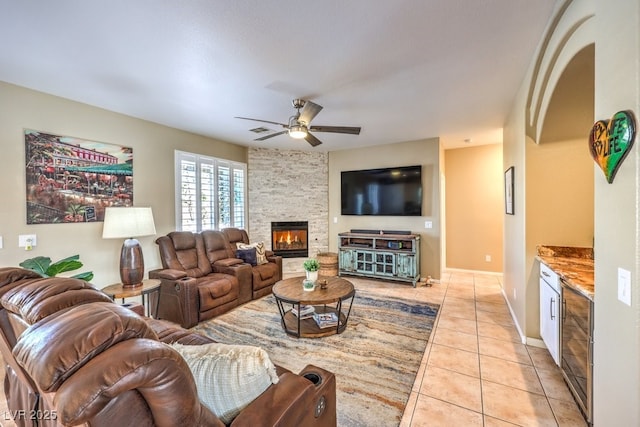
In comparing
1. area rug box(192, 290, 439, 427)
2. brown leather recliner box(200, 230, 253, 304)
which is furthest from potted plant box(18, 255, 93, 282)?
brown leather recliner box(200, 230, 253, 304)

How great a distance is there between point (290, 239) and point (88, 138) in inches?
147

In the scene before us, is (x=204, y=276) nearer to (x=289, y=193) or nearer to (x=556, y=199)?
(x=289, y=193)

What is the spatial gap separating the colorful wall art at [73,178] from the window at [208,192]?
2.56 feet

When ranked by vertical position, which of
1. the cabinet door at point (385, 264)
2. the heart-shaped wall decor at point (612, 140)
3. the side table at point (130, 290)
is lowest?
the cabinet door at point (385, 264)

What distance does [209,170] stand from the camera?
481cm

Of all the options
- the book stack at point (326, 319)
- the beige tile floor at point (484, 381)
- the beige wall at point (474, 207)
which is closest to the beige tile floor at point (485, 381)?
the beige tile floor at point (484, 381)

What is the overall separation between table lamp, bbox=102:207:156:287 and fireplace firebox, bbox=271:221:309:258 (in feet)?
9.58

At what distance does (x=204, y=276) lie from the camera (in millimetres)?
3848

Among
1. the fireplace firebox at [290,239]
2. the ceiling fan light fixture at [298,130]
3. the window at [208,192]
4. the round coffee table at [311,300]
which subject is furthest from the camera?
the fireplace firebox at [290,239]

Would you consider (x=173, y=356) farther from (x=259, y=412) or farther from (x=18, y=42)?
(x=18, y=42)

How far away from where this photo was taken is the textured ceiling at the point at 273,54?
1.75 meters

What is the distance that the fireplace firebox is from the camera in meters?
5.82

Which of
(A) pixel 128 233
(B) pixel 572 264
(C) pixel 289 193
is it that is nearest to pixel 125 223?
(A) pixel 128 233

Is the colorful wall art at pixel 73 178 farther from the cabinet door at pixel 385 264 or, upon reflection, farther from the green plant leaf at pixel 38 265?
the cabinet door at pixel 385 264
